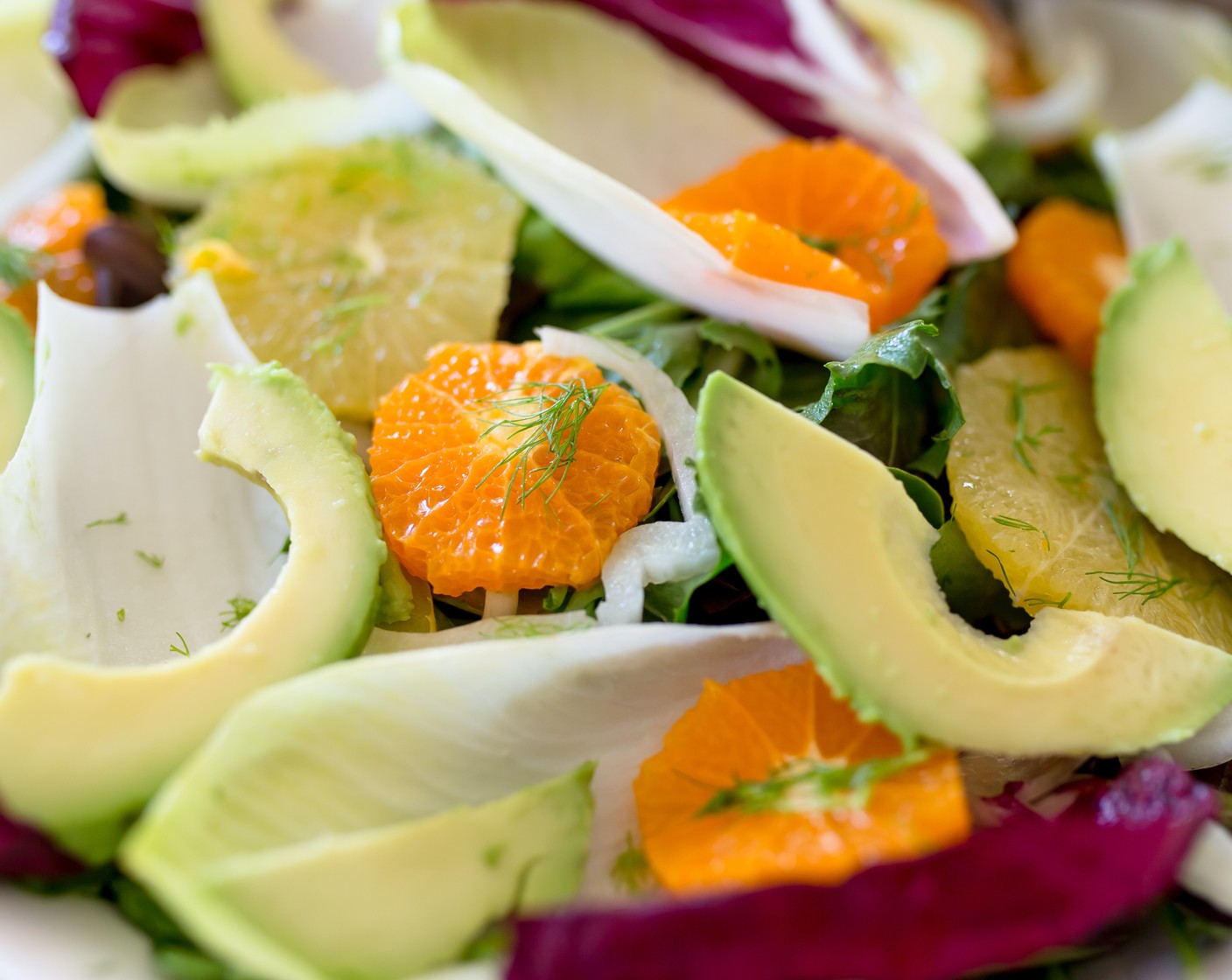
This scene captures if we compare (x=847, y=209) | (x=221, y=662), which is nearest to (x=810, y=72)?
(x=847, y=209)

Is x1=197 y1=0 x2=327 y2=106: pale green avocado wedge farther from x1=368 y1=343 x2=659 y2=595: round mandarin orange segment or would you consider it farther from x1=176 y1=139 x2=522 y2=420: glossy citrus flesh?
x1=368 y1=343 x2=659 y2=595: round mandarin orange segment

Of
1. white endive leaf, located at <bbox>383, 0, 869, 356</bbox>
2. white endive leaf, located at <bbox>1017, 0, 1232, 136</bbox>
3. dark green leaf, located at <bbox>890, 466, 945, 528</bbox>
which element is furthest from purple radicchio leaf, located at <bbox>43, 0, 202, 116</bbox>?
white endive leaf, located at <bbox>1017, 0, 1232, 136</bbox>

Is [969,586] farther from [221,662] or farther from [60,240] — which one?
[60,240]

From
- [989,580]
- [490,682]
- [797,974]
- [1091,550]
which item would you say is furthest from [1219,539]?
[490,682]

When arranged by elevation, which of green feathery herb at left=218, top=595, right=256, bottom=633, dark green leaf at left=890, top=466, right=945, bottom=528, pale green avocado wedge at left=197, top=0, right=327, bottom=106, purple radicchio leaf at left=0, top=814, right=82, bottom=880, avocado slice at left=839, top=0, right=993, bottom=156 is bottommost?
purple radicchio leaf at left=0, top=814, right=82, bottom=880

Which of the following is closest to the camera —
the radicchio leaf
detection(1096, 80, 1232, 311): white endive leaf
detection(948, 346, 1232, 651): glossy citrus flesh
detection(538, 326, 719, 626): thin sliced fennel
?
the radicchio leaf

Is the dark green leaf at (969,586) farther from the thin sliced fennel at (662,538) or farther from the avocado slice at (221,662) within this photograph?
the avocado slice at (221,662)

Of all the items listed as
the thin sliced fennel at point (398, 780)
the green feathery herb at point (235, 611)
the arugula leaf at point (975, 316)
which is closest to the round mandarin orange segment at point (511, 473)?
the thin sliced fennel at point (398, 780)
